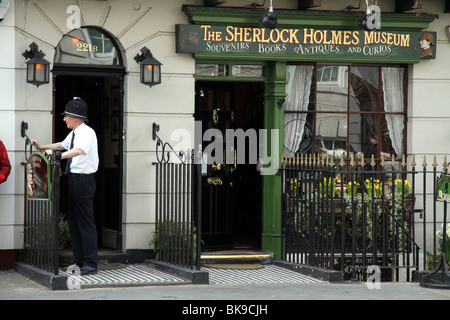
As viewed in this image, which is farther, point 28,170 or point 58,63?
point 58,63

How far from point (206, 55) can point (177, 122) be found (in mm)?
1042

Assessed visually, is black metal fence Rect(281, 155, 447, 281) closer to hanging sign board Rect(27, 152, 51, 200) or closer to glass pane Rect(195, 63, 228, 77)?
glass pane Rect(195, 63, 228, 77)

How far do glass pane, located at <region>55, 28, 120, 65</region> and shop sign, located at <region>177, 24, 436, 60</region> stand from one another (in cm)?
99

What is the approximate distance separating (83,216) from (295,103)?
154 inches

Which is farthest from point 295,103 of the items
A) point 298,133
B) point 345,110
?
point 345,110

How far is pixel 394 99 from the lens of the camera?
12945mm

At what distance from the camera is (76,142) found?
10.4 meters

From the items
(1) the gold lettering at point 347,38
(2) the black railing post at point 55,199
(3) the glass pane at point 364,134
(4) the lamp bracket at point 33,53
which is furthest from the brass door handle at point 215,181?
(2) the black railing post at point 55,199

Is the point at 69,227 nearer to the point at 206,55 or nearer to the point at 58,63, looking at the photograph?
the point at 58,63

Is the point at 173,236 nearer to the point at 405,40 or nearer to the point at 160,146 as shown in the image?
the point at 160,146

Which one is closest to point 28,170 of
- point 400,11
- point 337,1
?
point 337,1

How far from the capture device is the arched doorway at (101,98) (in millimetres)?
11602

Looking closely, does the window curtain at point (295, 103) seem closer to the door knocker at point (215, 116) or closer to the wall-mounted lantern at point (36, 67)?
the door knocker at point (215, 116)
